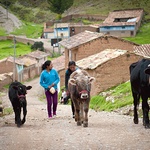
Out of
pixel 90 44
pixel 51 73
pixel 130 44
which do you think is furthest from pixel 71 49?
pixel 51 73

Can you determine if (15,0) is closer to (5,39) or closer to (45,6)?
(45,6)

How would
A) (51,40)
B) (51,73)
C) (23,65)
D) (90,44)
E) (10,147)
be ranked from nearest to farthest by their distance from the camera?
(10,147)
(51,73)
(90,44)
(23,65)
(51,40)

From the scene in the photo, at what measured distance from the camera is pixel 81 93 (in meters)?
12.4

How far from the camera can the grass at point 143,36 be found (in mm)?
71619

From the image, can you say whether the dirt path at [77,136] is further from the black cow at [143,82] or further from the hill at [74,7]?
the hill at [74,7]

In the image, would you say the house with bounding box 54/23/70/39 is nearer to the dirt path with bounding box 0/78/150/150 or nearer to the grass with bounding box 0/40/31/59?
the grass with bounding box 0/40/31/59

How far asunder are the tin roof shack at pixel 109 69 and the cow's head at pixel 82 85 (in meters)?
13.5

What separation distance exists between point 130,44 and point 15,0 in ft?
308

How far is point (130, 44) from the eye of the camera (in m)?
39.2

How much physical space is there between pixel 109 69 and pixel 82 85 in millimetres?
14600

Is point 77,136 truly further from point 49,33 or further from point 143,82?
point 49,33

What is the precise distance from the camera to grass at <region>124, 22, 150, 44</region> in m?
71.6

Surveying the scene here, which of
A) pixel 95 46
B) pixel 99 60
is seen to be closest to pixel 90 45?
pixel 95 46

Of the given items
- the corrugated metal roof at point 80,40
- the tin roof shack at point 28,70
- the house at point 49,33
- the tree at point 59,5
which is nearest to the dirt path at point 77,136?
the corrugated metal roof at point 80,40
